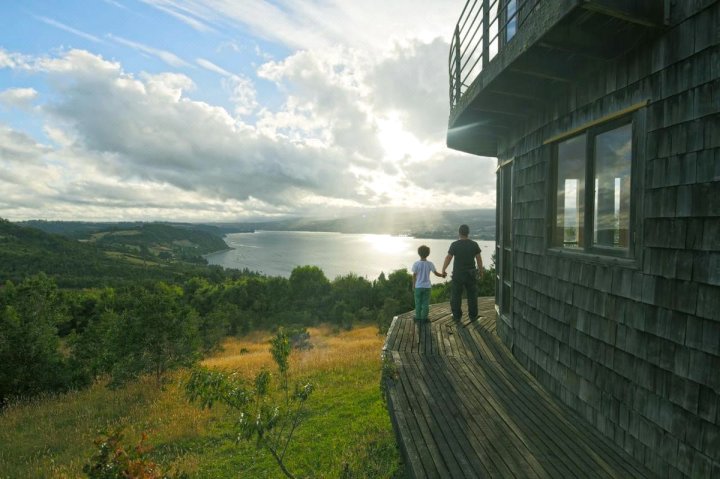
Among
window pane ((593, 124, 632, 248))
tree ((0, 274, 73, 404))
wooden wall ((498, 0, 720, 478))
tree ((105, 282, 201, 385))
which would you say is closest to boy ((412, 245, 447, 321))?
wooden wall ((498, 0, 720, 478))

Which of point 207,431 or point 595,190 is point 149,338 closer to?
point 207,431

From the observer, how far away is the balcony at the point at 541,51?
296 centimetres

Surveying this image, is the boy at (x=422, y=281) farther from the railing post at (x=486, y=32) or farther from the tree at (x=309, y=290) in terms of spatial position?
the tree at (x=309, y=290)

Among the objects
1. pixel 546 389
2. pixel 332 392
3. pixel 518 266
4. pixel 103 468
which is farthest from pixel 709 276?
pixel 332 392

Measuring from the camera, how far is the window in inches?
137

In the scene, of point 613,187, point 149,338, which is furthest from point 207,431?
point 613,187

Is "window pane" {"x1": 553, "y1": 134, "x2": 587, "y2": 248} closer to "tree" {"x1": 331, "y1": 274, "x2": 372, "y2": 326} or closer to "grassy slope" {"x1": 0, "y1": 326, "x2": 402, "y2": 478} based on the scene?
"grassy slope" {"x1": 0, "y1": 326, "x2": 402, "y2": 478}

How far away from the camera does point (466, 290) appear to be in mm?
7383

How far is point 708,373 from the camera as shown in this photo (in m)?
2.54

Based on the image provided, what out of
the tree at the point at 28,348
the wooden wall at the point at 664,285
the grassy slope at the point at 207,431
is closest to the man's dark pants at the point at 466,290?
the grassy slope at the point at 207,431

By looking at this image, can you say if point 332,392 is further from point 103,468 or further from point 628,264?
point 628,264

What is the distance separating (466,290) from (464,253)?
78cm

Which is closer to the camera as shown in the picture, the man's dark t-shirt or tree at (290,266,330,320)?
the man's dark t-shirt

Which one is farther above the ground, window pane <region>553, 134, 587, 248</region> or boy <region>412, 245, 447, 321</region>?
window pane <region>553, 134, 587, 248</region>
